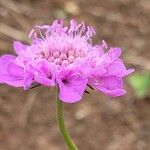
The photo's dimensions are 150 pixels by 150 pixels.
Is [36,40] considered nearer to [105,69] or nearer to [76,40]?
[76,40]

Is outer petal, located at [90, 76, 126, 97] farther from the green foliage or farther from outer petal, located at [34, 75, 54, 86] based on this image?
the green foliage

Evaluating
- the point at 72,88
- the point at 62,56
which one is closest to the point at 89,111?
the point at 62,56

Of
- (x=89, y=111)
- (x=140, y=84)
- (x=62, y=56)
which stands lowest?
(x=89, y=111)

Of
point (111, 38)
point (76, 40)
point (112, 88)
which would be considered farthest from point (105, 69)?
point (111, 38)

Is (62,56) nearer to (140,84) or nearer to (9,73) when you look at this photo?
Result: (9,73)

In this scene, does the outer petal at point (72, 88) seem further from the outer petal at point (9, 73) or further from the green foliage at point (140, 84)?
the green foliage at point (140, 84)

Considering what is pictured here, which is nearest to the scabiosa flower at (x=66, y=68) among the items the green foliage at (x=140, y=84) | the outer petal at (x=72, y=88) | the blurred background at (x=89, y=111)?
the outer petal at (x=72, y=88)
